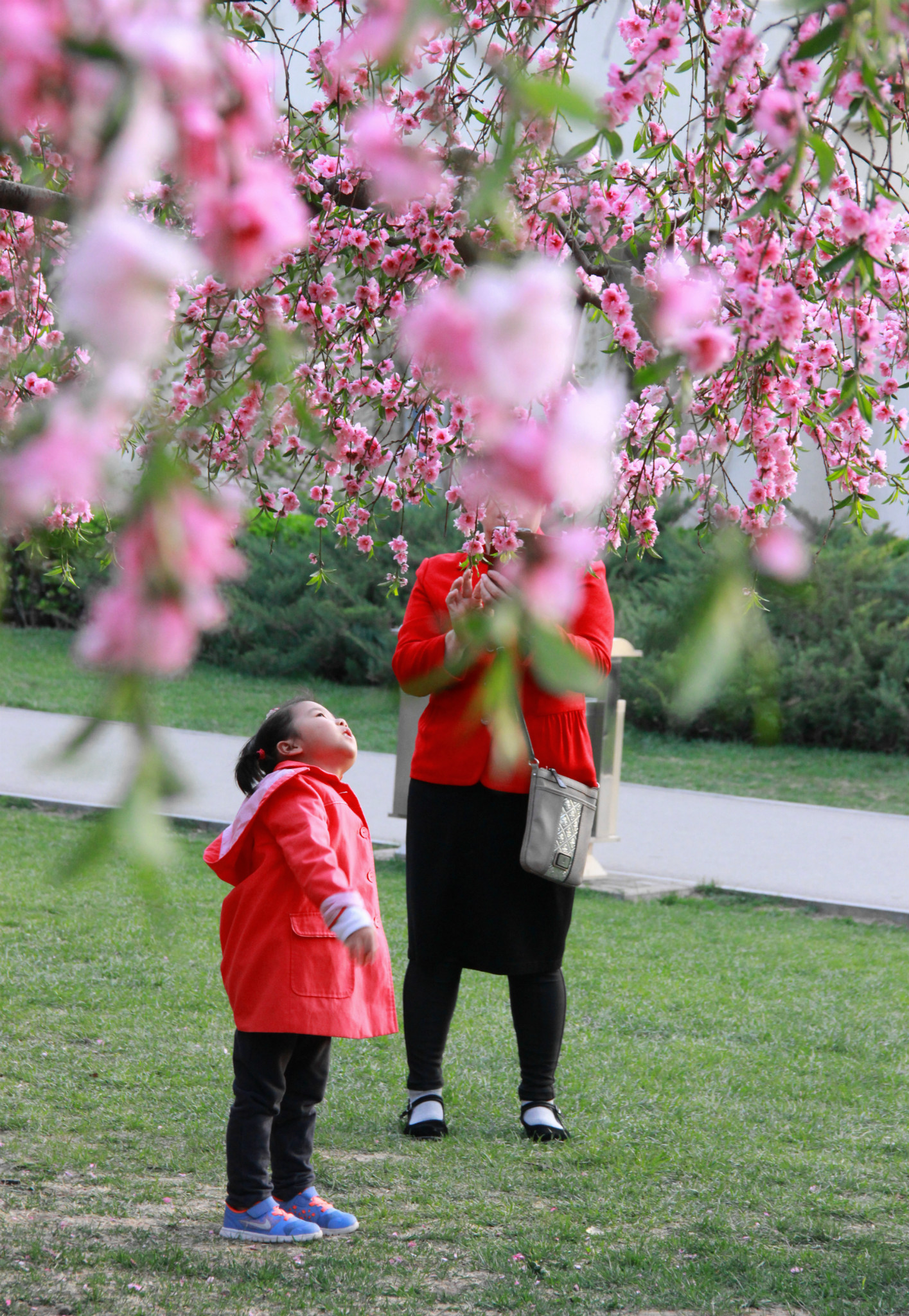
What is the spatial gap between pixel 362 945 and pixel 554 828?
94 cm

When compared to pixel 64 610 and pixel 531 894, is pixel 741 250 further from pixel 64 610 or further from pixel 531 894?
pixel 64 610

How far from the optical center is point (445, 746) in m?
3.40

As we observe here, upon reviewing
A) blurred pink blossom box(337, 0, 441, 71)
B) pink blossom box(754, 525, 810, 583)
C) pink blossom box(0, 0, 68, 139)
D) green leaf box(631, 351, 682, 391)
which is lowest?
pink blossom box(754, 525, 810, 583)

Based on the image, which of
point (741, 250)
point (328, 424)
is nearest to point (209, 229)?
point (741, 250)

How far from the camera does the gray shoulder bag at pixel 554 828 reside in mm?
3328

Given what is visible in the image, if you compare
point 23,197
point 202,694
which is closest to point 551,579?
point 23,197

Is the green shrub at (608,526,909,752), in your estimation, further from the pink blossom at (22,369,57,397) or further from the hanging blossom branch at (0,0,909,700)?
the pink blossom at (22,369,57,397)

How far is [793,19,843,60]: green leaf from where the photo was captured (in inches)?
43.6

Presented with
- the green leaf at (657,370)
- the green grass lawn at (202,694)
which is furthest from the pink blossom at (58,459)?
the green grass lawn at (202,694)

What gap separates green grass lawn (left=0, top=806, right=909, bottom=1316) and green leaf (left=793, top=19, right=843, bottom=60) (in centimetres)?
235

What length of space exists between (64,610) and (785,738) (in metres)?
9.44

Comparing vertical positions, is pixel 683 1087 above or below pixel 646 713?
below

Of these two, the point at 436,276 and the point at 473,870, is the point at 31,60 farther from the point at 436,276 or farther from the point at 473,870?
the point at 473,870

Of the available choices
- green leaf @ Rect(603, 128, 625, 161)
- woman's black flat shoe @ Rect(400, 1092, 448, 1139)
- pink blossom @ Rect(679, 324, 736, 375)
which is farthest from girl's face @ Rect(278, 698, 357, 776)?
pink blossom @ Rect(679, 324, 736, 375)
